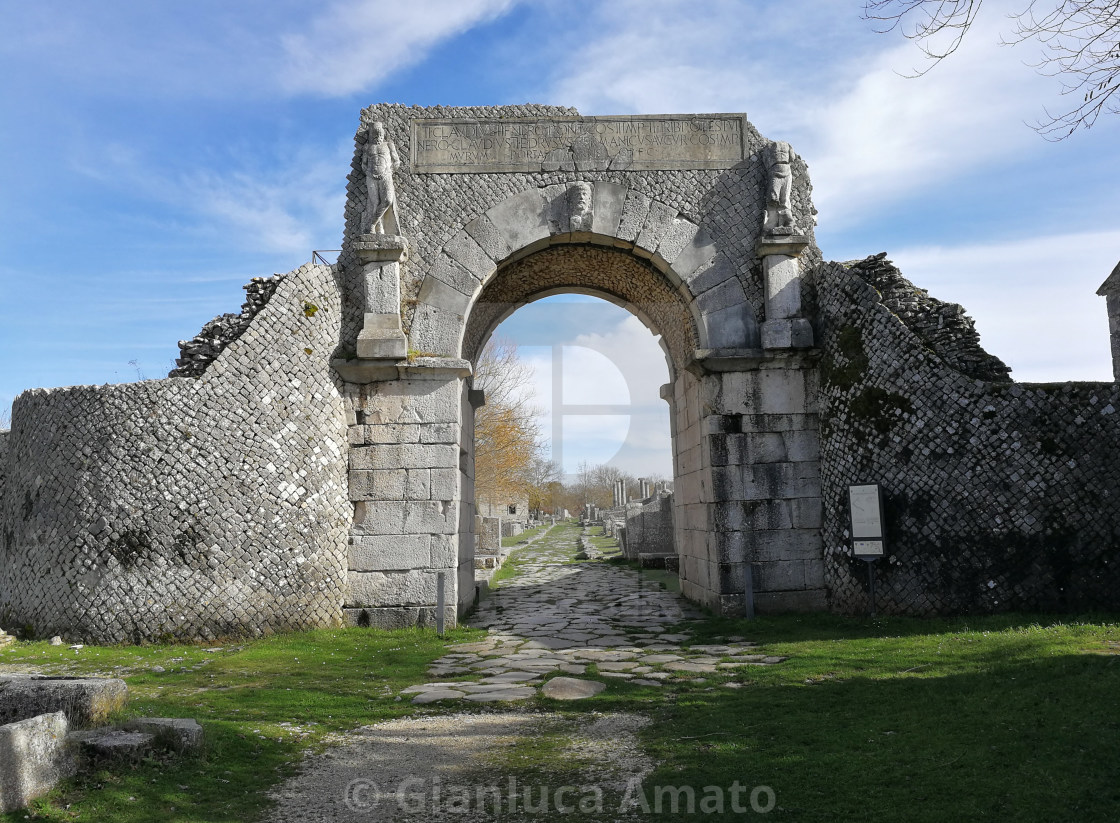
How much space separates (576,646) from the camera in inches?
300

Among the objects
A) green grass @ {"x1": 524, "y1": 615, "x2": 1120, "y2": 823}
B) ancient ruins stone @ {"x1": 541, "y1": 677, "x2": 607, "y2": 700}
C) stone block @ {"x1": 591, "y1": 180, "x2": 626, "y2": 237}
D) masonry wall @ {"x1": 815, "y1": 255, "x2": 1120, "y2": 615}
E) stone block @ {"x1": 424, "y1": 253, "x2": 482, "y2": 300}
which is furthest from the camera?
stone block @ {"x1": 591, "y1": 180, "x2": 626, "y2": 237}

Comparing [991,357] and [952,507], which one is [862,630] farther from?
[991,357]

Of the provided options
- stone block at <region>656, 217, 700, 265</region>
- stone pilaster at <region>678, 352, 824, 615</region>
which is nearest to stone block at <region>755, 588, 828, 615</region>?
stone pilaster at <region>678, 352, 824, 615</region>

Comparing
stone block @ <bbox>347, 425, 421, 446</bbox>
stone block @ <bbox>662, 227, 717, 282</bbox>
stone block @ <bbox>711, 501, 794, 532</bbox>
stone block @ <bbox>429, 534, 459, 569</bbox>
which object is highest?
stone block @ <bbox>662, 227, 717, 282</bbox>

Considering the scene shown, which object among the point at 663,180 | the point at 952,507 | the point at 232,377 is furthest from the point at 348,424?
the point at 952,507

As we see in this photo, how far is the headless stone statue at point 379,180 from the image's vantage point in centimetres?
899

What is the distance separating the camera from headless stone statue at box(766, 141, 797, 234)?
915 centimetres

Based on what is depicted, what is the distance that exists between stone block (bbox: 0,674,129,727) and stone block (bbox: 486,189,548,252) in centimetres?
639

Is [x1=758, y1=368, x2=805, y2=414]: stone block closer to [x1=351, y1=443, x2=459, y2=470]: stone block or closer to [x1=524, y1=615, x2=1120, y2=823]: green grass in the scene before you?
[x1=524, y1=615, x2=1120, y2=823]: green grass

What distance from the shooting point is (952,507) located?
25.2 ft

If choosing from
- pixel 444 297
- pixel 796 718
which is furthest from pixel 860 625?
pixel 444 297

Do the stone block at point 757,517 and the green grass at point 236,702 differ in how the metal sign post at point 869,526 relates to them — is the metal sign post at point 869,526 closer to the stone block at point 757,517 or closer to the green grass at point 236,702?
the stone block at point 757,517

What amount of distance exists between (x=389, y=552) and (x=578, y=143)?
526cm

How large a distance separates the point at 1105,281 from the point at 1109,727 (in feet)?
21.9
